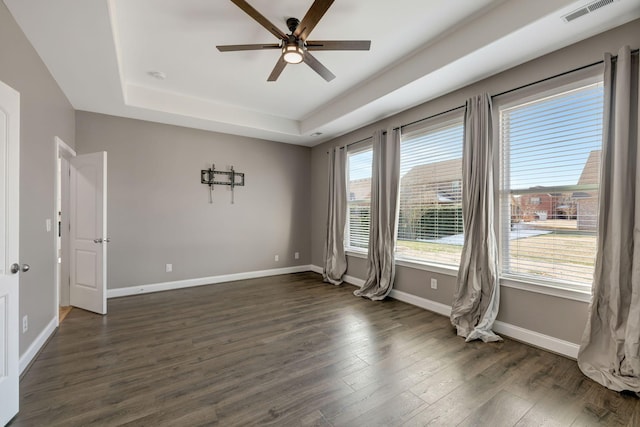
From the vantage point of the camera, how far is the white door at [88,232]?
3.63 m

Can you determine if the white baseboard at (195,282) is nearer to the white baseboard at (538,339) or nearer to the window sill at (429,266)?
the window sill at (429,266)

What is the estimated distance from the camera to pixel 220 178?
5242 millimetres

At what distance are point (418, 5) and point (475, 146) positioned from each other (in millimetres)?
1550

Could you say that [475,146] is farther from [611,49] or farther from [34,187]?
[34,187]

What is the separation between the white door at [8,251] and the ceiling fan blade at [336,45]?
2.12m

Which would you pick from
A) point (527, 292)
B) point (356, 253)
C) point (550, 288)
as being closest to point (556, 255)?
point (550, 288)

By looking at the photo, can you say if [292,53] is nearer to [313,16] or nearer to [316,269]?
[313,16]

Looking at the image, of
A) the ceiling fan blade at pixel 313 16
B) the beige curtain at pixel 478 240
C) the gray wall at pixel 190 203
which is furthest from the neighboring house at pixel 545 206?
the gray wall at pixel 190 203

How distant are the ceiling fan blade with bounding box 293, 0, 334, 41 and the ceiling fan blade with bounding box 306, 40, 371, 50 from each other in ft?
0.33

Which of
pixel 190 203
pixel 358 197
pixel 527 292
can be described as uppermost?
pixel 358 197

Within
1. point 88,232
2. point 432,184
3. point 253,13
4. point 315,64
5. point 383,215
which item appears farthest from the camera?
point 383,215

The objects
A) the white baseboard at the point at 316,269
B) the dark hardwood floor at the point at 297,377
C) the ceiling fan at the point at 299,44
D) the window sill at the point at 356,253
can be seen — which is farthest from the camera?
the white baseboard at the point at 316,269

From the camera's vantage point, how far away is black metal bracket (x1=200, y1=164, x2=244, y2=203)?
5.09 meters

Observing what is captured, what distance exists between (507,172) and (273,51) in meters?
2.85
